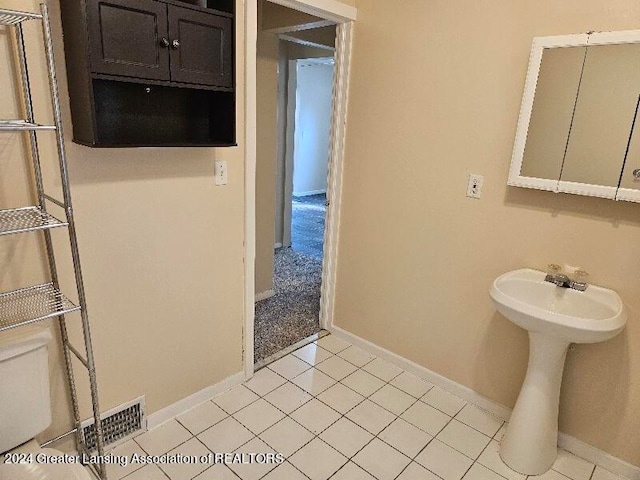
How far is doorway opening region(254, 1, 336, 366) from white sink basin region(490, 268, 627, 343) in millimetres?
1476

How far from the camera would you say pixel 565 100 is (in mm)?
1783

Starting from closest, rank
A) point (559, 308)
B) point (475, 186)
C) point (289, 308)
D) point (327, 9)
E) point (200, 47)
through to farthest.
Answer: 1. point (200, 47)
2. point (559, 308)
3. point (475, 186)
4. point (327, 9)
5. point (289, 308)

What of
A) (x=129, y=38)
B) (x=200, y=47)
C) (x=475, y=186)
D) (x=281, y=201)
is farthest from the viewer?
(x=281, y=201)

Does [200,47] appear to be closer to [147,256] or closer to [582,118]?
[147,256]

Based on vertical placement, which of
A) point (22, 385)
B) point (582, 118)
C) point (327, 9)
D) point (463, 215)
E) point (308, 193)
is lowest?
point (308, 193)

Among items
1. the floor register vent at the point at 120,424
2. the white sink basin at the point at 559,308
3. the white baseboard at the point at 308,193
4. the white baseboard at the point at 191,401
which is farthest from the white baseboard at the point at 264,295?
the white baseboard at the point at 308,193

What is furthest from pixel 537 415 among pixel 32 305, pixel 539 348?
pixel 32 305

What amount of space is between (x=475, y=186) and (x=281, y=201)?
266 centimetres

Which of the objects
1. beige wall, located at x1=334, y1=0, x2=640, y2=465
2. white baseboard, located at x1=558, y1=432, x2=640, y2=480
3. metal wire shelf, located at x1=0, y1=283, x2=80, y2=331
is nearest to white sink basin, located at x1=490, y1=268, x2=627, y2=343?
beige wall, located at x1=334, y1=0, x2=640, y2=465

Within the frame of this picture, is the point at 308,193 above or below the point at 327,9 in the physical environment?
below

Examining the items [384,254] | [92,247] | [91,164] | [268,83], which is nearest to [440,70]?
[384,254]

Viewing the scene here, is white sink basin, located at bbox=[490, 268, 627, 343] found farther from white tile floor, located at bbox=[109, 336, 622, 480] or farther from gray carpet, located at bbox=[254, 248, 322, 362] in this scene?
gray carpet, located at bbox=[254, 248, 322, 362]

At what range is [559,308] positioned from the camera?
1.87 metres

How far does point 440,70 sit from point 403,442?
190 centimetres
